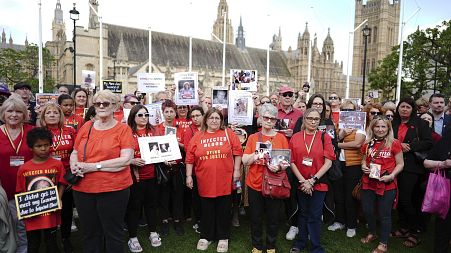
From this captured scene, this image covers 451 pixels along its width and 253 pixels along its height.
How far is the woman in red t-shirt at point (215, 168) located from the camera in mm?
4789

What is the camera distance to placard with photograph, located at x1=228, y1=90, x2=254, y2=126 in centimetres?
590

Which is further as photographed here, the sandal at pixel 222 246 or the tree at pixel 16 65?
the tree at pixel 16 65

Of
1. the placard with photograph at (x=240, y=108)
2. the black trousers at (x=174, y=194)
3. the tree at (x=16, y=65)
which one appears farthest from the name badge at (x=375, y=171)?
the tree at (x=16, y=65)

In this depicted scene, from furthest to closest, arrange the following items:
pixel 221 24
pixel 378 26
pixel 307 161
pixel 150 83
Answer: pixel 221 24 < pixel 378 26 < pixel 150 83 < pixel 307 161

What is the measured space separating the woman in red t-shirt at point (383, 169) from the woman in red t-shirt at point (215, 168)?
6.91ft

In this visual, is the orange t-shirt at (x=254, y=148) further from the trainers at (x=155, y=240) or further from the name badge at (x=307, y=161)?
the trainers at (x=155, y=240)

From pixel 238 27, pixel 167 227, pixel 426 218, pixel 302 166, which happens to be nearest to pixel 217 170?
pixel 302 166

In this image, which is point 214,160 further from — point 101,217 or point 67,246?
point 67,246

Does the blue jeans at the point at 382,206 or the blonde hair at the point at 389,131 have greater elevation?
the blonde hair at the point at 389,131

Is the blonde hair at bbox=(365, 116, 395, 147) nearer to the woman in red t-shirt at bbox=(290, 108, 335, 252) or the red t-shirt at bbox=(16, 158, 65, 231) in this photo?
the woman in red t-shirt at bbox=(290, 108, 335, 252)

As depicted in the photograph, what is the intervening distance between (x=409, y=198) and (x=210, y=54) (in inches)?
2374

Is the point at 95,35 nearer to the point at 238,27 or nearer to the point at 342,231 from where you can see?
the point at 238,27

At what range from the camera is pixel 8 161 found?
4.00 m

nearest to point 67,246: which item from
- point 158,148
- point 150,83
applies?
point 158,148
